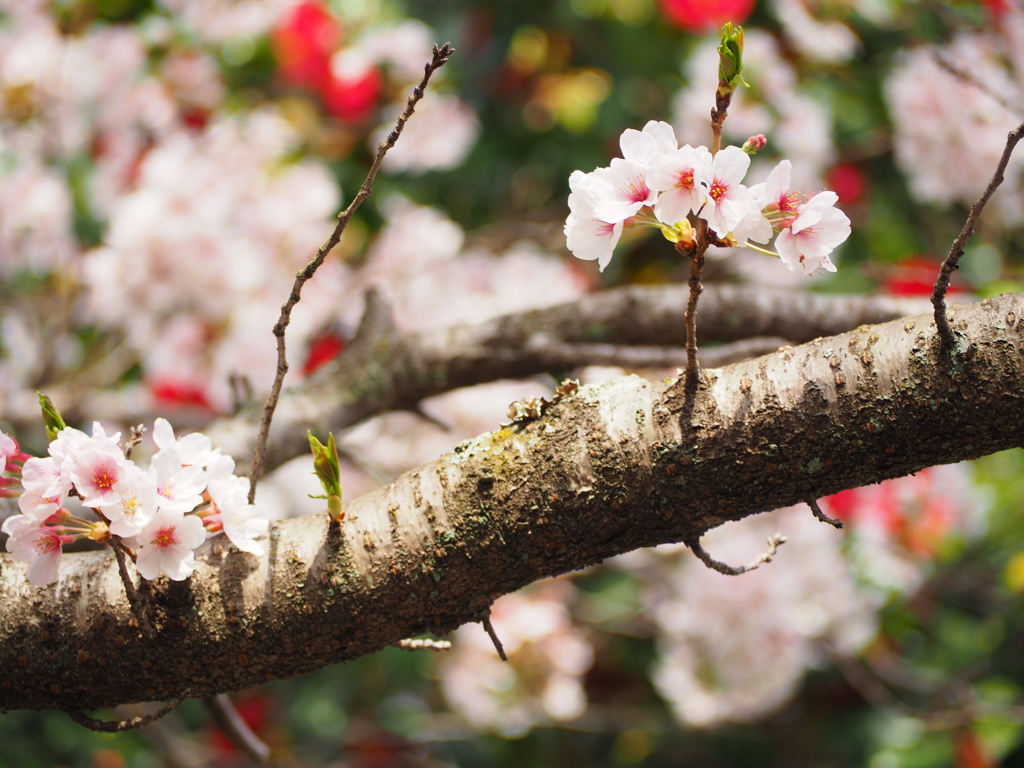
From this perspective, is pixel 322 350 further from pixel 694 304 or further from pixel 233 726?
pixel 694 304

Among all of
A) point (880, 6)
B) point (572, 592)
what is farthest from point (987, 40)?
point (572, 592)

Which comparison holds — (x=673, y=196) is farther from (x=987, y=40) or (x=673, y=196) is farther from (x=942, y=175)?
(x=987, y=40)

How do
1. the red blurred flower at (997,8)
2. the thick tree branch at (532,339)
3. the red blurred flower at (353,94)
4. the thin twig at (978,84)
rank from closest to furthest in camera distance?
1. the thin twig at (978,84)
2. the thick tree branch at (532,339)
3. the red blurred flower at (997,8)
4. the red blurred flower at (353,94)

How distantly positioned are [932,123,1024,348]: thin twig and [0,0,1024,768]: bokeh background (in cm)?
96

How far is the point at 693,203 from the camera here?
1.43 ft

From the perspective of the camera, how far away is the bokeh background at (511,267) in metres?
1.63

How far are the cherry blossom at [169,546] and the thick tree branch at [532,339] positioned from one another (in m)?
0.48

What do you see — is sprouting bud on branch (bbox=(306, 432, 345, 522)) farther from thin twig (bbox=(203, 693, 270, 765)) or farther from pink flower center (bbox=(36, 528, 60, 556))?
thin twig (bbox=(203, 693, 270, 765))

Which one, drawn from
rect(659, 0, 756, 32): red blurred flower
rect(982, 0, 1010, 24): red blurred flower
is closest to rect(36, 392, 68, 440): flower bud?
rect(659, 0, 756, 32): red blurred flower

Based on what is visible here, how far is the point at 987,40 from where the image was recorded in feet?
5.33

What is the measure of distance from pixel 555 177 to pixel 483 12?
500mm

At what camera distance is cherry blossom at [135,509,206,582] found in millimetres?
488

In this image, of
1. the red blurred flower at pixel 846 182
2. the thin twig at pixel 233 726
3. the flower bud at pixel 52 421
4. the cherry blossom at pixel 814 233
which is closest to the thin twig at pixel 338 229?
the flower bud at pixel 52 421

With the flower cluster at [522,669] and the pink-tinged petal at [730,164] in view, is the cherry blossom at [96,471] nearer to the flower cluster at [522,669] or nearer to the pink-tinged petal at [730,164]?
the pink-tinged petal at [730,164]
